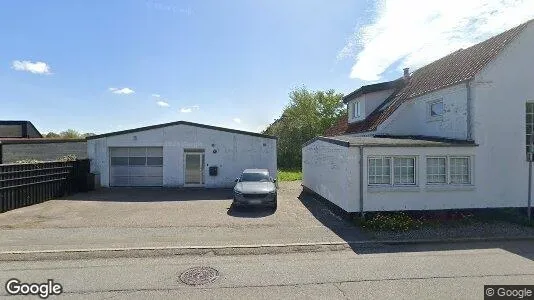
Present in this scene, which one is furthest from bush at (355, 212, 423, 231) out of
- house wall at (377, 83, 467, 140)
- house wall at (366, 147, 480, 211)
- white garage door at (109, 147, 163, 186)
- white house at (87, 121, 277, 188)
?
white garage door at (109, 147, 163, 186)

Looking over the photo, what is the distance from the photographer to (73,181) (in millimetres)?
17266

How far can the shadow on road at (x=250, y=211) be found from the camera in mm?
11633

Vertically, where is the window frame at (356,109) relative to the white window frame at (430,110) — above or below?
above

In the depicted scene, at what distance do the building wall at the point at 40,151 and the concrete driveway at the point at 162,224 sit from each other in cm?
1380

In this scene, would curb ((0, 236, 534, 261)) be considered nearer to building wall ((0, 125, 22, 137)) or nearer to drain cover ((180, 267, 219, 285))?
drain cover ((180, 267, 219, 285))

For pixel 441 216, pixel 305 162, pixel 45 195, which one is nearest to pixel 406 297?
pixel 441 216

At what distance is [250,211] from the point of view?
12414mm

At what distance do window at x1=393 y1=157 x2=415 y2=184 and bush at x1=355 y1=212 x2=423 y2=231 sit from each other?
118 cm

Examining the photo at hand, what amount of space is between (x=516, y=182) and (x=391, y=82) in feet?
30.8

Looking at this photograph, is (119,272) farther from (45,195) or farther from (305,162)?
(305,162)

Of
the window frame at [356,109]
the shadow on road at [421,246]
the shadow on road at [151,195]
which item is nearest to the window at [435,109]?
the window frame at [356,109]

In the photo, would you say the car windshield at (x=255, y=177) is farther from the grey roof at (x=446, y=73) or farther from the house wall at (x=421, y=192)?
the grey roof at (x=446, y=73)

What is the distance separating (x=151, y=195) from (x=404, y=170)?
11.9 meters

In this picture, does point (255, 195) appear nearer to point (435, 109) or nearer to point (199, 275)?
point (199, 275)
